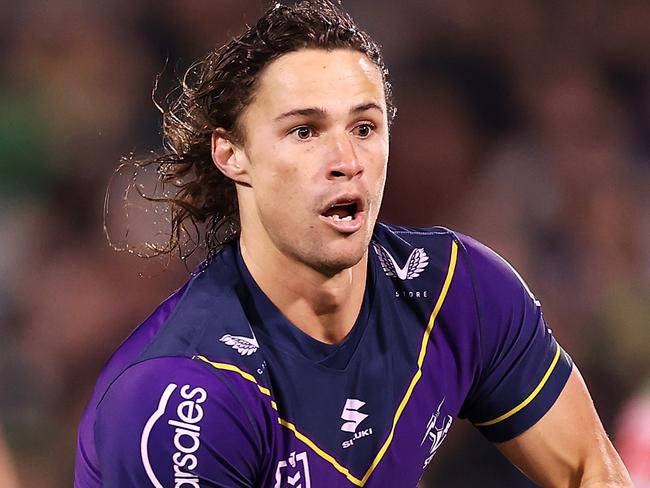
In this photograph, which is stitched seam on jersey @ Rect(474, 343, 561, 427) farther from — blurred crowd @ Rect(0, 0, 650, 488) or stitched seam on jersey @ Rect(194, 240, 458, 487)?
blurred crowd @ Rect(0, 0, 650, 488)

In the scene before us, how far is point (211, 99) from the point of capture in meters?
2.23

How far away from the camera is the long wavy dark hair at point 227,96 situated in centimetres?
212

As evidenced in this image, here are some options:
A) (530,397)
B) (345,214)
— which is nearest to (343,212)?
(345,214)

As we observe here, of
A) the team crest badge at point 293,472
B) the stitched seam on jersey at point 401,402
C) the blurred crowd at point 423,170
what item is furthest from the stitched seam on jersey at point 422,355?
the blurred crowd at point 423,170

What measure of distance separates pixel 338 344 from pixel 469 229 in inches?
74.7

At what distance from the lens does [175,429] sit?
187 cm

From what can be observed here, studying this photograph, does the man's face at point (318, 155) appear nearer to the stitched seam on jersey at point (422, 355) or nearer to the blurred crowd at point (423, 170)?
the stitched seam on jersey at point (422, 355)

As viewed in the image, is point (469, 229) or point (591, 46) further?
point (591, 46)

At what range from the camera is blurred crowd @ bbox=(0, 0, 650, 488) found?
142 inches

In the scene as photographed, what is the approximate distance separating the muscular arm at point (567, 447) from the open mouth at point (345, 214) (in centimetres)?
67

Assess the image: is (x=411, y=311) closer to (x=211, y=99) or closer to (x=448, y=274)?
(x=448, y=274)

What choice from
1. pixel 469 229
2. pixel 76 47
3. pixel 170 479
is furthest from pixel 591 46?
pixel 170 479

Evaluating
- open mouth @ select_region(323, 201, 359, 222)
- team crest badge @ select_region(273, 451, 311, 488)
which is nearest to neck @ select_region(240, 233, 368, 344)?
open mouth @ select_region(323, 201, 359, 222)

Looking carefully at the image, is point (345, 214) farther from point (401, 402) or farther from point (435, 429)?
point (435, 429)
